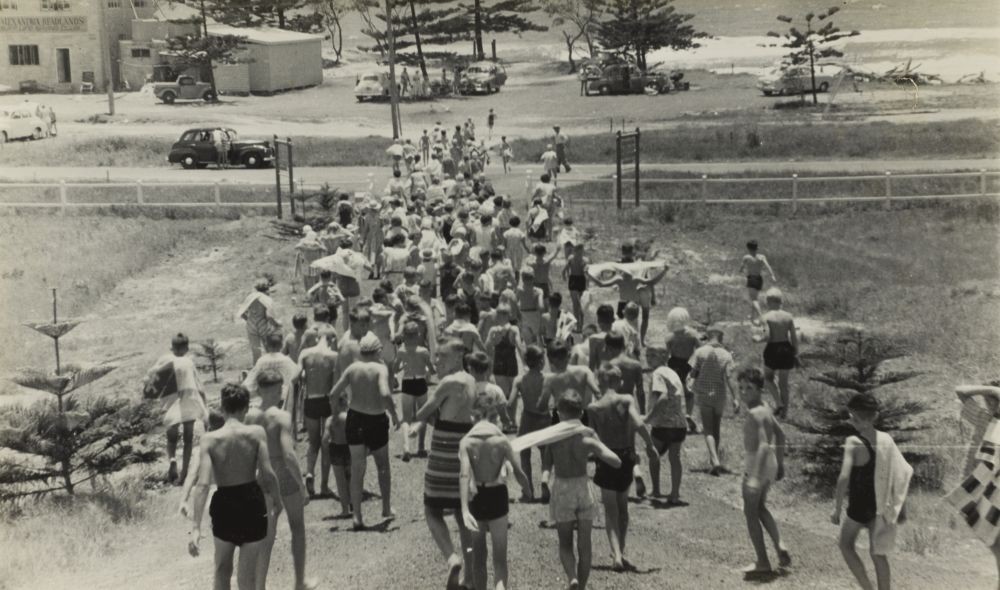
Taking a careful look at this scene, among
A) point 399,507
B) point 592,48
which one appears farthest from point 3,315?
point 592,48

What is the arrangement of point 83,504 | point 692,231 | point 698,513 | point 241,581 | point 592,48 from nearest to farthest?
point 241,581
point 698,513
point 83,504
point 692,231
point 592,48

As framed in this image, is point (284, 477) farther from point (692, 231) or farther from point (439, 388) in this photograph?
point (692, 231)

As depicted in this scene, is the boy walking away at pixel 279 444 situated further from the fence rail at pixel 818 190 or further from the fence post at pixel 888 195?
the fence post at pixel 888 195

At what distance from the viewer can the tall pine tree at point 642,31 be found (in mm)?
57469

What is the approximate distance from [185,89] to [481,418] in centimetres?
4747

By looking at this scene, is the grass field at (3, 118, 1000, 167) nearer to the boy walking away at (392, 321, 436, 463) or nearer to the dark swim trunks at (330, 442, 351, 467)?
the boy walking away at (392, 321, 436, 463)

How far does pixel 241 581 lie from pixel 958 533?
6.89m

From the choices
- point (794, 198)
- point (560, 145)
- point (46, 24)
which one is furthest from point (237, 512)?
point (46, 24)

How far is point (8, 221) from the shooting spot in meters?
29.1

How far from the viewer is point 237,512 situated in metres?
7.83

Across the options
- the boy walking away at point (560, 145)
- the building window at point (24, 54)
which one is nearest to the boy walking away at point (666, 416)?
the boy walking away at point (560, 145)

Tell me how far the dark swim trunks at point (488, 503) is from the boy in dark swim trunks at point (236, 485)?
4.46 ft

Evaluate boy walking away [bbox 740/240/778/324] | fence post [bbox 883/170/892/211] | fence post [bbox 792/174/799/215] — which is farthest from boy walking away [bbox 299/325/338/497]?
fence post [bbox 883/170/892/211]

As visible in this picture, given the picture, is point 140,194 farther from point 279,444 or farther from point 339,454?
point 279,444
